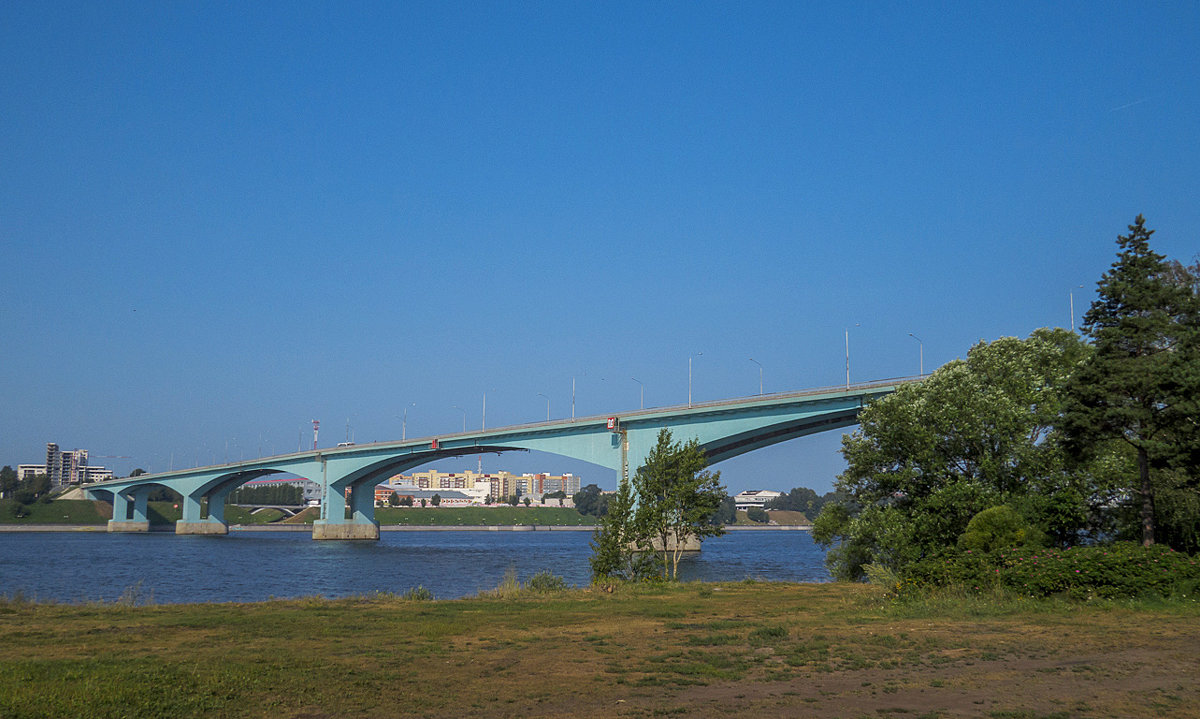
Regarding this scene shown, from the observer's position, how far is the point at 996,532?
22906 millimetres

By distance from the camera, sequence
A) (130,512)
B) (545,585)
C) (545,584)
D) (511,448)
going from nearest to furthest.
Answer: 1. (545,585)
2. (545,584)
3. (511,448)
4. (130,512)

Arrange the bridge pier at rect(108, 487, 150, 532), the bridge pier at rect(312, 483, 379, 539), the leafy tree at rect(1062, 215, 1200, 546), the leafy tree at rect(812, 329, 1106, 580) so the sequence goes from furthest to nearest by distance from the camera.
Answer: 1. the bridge pier at rect(108, 487, 150, 532)
2. the bridge pier at rect(312, 483, 379, 539)
3. the leafy tree at rect(812, 329, 1106, 580)
4. the leafy tree at rect(1062, 215, 1200, 546)

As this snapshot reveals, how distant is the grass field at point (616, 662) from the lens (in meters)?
10.8

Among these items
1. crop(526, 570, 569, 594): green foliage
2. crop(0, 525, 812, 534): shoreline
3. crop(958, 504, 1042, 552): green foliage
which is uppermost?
crop(958, 504, 1042, 552): green foliage

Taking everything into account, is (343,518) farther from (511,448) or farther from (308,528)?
(308,528)

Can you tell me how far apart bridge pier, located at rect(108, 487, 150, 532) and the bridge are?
0.16 m

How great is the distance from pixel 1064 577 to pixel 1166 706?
10.3 m

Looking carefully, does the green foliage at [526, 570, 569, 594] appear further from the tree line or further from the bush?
the tree line

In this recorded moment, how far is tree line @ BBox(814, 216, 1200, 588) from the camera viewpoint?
75.2 ft

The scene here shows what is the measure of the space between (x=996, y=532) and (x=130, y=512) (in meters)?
149

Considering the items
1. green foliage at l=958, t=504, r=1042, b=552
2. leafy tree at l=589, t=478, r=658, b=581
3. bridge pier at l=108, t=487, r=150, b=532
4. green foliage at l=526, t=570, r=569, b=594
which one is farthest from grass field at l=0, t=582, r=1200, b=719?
bridge pier at l=108, t=487, r=150, b=532

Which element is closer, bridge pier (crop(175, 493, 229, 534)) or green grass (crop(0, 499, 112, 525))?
Result: bridge pier (crop(175, 493, 229, 534))

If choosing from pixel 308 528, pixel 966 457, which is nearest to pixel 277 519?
pixel 308 528

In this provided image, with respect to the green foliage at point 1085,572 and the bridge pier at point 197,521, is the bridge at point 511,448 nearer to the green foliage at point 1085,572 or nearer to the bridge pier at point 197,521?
the bridge pier at point 197,521
